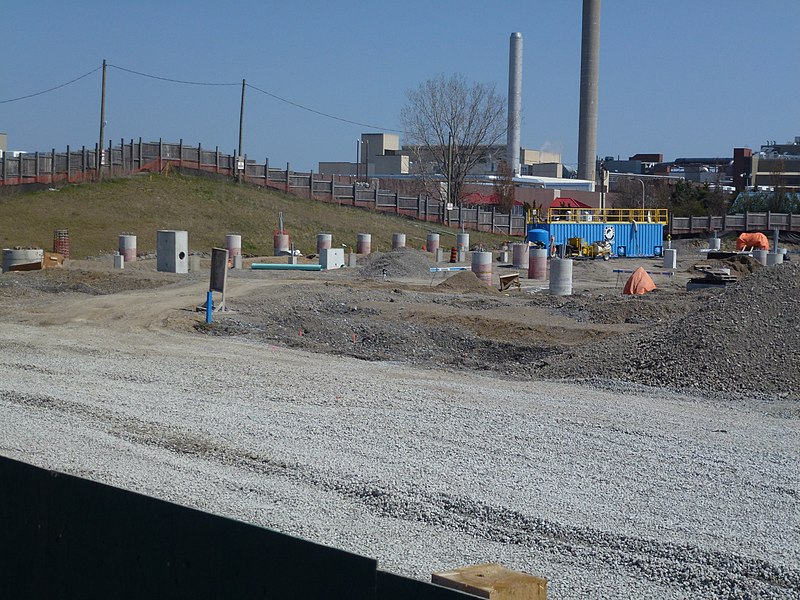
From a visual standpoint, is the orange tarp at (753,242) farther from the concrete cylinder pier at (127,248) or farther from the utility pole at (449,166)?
the concrete cylinder pier at (127,248)

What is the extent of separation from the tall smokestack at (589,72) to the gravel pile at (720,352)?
2971 inches

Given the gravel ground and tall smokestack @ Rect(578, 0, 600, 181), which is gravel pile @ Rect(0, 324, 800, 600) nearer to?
the gravel ground

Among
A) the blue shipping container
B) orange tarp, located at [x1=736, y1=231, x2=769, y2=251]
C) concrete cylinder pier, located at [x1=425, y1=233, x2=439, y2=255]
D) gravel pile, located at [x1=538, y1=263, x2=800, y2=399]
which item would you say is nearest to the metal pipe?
concrete cylinder pier, located at [x1=425, y1=233, x2=439, y2=255]

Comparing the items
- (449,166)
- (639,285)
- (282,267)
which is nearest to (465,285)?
(639,285)

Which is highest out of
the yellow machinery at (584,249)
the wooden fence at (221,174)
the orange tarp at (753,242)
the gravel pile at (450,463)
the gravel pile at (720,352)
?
the wooden fence at (221,174)

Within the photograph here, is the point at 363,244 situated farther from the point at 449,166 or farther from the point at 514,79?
the point at 514,79

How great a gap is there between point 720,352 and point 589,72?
78335 millimetres

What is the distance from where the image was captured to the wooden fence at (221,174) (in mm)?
56594

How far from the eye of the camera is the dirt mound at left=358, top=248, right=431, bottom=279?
121 feet

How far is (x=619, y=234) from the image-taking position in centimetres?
5444

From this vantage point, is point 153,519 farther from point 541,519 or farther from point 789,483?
point 789,483

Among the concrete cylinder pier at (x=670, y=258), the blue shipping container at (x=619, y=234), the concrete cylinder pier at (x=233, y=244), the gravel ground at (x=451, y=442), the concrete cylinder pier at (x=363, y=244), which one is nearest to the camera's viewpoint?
the gravel ground at (x=451, y=442)

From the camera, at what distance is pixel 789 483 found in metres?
9.44

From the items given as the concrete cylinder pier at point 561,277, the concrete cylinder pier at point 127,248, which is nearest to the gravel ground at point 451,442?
the concrete cylinder pier at point 561,277
